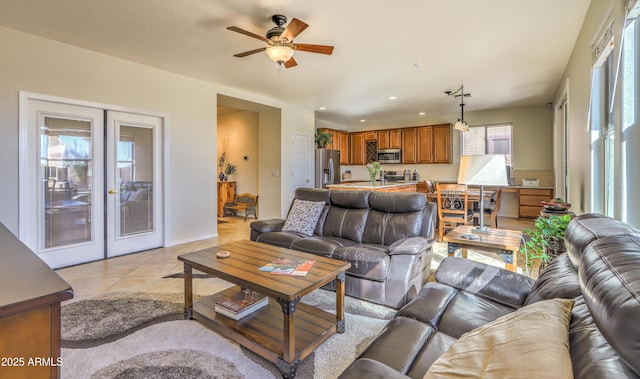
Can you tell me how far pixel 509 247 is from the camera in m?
2.36

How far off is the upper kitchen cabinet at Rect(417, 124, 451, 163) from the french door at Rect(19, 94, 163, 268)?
20.7 ft

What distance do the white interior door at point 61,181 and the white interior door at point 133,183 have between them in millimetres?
129

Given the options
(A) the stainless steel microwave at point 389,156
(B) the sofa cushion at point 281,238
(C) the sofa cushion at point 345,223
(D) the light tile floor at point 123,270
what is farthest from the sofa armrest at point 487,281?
(A) the stainless steel microwave at point 389,156

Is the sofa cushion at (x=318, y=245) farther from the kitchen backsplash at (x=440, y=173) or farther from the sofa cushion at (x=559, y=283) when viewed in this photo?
the kitchen backsplash at (x=440, y=173)

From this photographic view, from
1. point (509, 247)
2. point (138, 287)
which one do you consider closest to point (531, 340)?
point (509, 247)

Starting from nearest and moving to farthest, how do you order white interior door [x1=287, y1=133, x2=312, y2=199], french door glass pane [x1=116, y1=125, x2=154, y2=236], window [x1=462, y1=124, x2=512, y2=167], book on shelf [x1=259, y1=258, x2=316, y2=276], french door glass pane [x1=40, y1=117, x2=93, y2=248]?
book on shelf [x1=259, y1=258, x2=316, y2=276], french door glass pane [x1=40, y1=117, x2=93, y2=248], french door glass pane [x1=116, y1=125, x2=154, y2=236], white interior door [x1=287, y1=133, x2=312, y2=199], window [x1=462, y1=124, x2=512, y2=167]

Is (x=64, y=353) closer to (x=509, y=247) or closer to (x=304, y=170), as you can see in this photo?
(x=509, y=247)

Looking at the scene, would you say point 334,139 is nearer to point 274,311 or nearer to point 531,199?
point 531,199

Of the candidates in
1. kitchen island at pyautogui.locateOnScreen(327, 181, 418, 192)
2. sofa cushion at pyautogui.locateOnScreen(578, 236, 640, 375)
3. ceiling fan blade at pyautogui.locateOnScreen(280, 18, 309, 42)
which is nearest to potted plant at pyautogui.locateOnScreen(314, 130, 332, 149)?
kitchen island at pyautogui.locateOnScreen(327, 181, 418, 192)

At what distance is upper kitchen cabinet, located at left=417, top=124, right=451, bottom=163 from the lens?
7.80 meters

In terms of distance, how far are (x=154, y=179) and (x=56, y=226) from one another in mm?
1275

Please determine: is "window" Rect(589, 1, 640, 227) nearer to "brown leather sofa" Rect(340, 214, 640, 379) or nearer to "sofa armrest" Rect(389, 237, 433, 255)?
"brown leather sofa" Rect(340, 214, 640, 379)

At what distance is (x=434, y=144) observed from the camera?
7973 mm

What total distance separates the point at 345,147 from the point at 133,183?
615 centimetres
